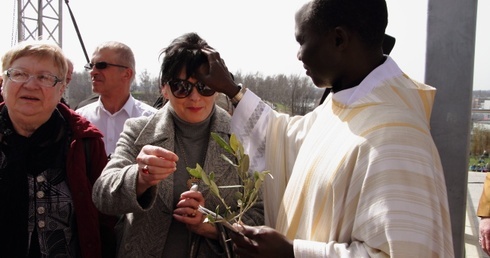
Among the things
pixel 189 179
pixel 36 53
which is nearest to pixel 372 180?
pixel 189 179

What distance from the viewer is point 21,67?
2.27 m

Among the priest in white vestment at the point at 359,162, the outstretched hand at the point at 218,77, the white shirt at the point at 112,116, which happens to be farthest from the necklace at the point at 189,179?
the white shirt at the point at 112,116

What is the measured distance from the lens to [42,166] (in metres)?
2.23

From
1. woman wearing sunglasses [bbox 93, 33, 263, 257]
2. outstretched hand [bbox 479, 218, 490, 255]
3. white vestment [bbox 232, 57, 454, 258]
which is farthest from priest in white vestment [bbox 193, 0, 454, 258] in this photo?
outstretched hand [bbox 479, 218, 490, 255]

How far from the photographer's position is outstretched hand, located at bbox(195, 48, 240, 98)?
6.27ft

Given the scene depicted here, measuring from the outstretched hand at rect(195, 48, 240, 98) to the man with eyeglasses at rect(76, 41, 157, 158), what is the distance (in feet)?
7.38

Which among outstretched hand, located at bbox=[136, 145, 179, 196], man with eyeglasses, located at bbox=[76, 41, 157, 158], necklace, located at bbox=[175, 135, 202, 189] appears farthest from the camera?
man with eyeglasses, located at bbox=[76, 41, 157, 158]

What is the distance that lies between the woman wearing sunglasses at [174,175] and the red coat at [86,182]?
16cm

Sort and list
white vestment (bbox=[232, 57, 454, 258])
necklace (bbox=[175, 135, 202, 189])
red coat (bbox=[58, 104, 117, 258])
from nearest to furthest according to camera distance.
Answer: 1. white vestment (bbox=[232, 57, 454, 258])
2. necklace (bbox=[175, 135, 202, 189])
3. red coat (bbox=[58, 104, 117, 258])

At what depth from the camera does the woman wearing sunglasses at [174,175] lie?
193cm

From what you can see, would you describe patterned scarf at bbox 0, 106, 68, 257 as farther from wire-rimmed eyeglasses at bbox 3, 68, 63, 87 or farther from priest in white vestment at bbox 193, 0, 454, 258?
priest in white vestment at bbox 193, 0, 454, 258

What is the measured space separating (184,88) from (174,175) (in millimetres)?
427

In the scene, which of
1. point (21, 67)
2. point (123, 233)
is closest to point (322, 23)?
point (123, 233)

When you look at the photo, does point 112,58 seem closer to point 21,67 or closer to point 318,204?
point 21,67
